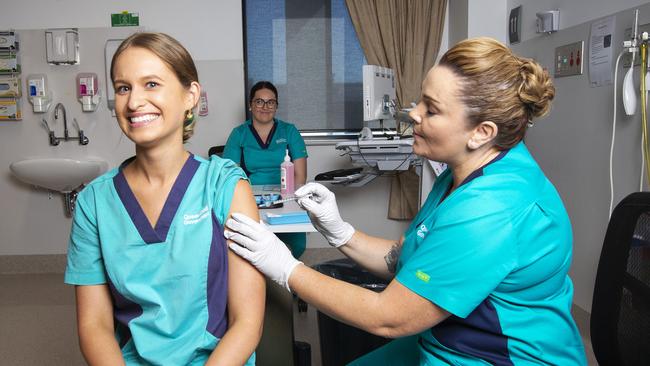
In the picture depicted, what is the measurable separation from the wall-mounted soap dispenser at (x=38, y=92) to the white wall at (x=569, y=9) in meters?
3.30

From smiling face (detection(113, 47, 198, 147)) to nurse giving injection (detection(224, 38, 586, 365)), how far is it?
256 mm

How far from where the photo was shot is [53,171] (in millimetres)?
3920

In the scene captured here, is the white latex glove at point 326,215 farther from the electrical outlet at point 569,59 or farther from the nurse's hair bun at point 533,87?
the electrical outlet at point 569,59

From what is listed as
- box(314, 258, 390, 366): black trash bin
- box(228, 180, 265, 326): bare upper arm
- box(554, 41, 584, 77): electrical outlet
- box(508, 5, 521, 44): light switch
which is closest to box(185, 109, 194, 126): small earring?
box(228, 180, 265, 326): bare upper arm

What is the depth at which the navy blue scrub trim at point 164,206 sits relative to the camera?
3.84 ft

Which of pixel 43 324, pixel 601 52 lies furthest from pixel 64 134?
pixel 601 52

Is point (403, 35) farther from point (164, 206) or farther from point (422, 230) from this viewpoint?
point (164, 206)

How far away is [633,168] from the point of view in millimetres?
2346

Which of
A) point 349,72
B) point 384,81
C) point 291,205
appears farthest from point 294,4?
point 291,205

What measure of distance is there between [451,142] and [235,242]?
52 centimetres

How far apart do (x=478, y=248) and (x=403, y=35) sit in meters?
3.32

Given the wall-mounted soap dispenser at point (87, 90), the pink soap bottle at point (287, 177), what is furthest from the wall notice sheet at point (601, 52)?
the wall-mounted soap dispenser at point (87, 90)

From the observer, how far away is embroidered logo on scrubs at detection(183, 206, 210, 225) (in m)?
1.19

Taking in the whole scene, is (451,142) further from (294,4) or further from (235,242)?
(294,4)
